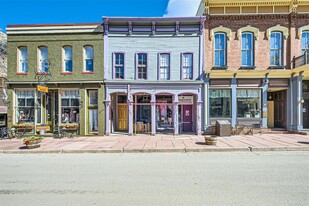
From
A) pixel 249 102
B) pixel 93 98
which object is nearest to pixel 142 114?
pixel 93 98

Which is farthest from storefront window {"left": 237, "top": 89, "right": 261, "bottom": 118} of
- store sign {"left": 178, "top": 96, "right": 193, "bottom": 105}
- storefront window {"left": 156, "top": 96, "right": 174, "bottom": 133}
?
storefront window {"left": 156, "top": 96, "right": 174, "bottom": 133}

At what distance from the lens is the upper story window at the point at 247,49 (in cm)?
1425

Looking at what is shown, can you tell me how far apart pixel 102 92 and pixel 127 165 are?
844 cm

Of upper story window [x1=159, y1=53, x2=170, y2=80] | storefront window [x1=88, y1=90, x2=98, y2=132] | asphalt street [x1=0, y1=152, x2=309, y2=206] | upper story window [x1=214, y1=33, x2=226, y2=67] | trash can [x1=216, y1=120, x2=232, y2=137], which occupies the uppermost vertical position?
upper story window [x1=214, y1=33, x2=226, y2=67]

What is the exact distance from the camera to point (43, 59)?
14445mm

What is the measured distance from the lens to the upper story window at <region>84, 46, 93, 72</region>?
14297 mm

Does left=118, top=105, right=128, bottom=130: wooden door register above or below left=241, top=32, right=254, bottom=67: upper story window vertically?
below

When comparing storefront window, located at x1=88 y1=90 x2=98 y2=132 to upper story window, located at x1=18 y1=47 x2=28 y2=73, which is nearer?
storefront window, located at x1=88 y1=90 x2=98 y2=132

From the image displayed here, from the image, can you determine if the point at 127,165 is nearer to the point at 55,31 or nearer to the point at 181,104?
the point at 181,104

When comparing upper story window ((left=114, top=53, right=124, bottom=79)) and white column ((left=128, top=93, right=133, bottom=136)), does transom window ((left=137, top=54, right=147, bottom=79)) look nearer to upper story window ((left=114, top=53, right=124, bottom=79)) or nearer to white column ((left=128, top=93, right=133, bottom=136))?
upper story window ((left=114, top=53, right=124, bottom=79))

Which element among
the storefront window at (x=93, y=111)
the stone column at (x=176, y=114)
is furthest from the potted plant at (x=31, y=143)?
the stone column at (x=176, y=114)

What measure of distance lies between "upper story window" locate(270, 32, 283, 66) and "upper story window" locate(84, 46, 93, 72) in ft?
46.1

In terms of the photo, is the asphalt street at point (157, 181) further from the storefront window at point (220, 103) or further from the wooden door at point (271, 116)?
the wooden door at point (271, 116)

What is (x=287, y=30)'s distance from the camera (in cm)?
1393
